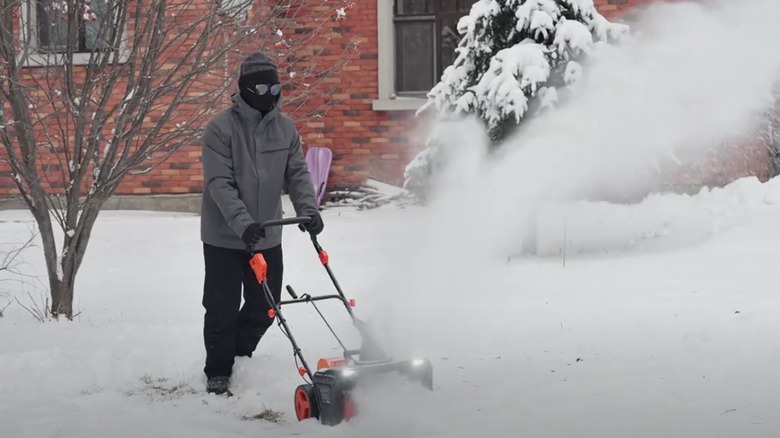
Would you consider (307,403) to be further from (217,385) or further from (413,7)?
(413,7)

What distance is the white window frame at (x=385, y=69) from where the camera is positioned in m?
13.1

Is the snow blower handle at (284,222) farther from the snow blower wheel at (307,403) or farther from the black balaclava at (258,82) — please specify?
the snow blower wheel at (307,403)

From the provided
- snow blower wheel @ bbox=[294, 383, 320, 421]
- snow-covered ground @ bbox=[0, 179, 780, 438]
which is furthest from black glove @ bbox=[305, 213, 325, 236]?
snow blower wheel @ bbox=[294, 383, 320, 421]

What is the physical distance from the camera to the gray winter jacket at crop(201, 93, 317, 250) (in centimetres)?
530

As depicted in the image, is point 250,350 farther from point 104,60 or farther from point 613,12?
point 613,12

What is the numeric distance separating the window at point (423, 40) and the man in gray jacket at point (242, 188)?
8089 mm

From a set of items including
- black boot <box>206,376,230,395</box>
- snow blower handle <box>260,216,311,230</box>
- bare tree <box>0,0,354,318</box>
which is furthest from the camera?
bare tree <box>0,0,354,318</box>

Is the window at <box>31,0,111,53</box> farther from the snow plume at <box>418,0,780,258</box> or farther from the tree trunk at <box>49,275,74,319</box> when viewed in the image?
the snow plume at <box>418,0,780,258</box>

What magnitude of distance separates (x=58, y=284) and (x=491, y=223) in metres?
4.23

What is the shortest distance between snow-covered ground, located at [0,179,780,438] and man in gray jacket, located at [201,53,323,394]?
1.19 ft

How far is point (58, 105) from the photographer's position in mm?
7602

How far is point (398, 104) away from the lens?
42.9ft

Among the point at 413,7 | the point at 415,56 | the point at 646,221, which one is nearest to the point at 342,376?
the point at 646,221

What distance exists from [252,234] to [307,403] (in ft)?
2.84
